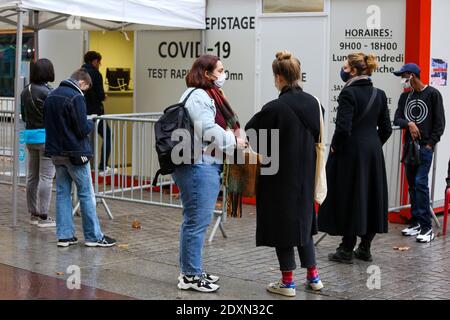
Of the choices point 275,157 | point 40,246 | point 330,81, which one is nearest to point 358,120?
point 275,157

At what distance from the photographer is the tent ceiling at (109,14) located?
29.1 feet

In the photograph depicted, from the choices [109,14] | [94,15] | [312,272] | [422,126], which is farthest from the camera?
[109,14]

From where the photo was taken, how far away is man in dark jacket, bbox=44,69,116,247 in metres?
7.81

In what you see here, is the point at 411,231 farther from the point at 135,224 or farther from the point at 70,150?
the point at 70,150

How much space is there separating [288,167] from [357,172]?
1444 millimetres

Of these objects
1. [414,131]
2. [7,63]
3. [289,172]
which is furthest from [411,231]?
[7,63]

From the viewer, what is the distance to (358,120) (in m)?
7.42

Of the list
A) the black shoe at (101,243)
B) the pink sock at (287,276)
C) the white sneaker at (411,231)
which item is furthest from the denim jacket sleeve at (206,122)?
the white sneaker at (411,231)

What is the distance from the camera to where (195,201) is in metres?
6.31

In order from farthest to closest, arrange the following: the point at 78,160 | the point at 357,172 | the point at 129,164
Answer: the point at 129,164, the point at 78,160, the point at 357,172

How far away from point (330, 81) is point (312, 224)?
13.1 ft

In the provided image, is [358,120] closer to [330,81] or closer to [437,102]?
[437,102]

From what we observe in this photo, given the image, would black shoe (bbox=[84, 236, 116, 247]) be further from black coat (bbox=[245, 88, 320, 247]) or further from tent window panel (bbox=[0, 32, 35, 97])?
tent window panel (bbox=[0, 32, 35, 97])

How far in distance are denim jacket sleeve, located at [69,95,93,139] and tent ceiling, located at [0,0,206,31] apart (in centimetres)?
147
